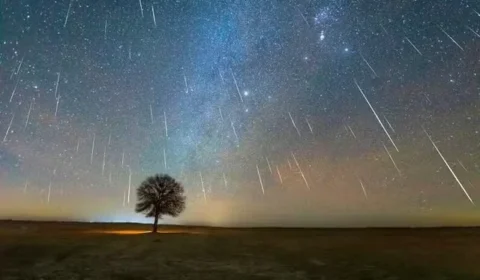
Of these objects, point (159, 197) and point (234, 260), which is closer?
point (234, 260)

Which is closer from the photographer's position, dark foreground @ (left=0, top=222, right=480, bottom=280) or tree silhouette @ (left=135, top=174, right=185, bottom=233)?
dark foreground @ (left=0, top=222, right=480, bottom=280)

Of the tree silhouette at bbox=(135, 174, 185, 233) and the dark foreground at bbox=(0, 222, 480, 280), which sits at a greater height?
the tree silhouette at bbox=(135, 174, 185, 233)

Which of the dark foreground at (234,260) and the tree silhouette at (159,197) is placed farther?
the tree silhouette at (159,197)

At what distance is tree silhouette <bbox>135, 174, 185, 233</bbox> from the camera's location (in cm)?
6034

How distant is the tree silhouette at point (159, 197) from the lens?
60.3 meters

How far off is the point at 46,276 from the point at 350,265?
55.6 ft

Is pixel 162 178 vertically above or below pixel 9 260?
above

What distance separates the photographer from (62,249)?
3200 cm

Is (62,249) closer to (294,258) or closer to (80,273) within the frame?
(80,273)

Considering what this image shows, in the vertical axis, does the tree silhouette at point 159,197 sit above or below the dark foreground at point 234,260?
above

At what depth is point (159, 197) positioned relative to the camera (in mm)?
60594

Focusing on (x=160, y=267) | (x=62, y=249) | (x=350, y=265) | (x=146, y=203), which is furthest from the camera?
(x=146, y=203)

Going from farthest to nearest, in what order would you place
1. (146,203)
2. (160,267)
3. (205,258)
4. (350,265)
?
(146,203), (205,258), (350,265), (160,267)

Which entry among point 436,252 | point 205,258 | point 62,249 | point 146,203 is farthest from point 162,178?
point 436,252
